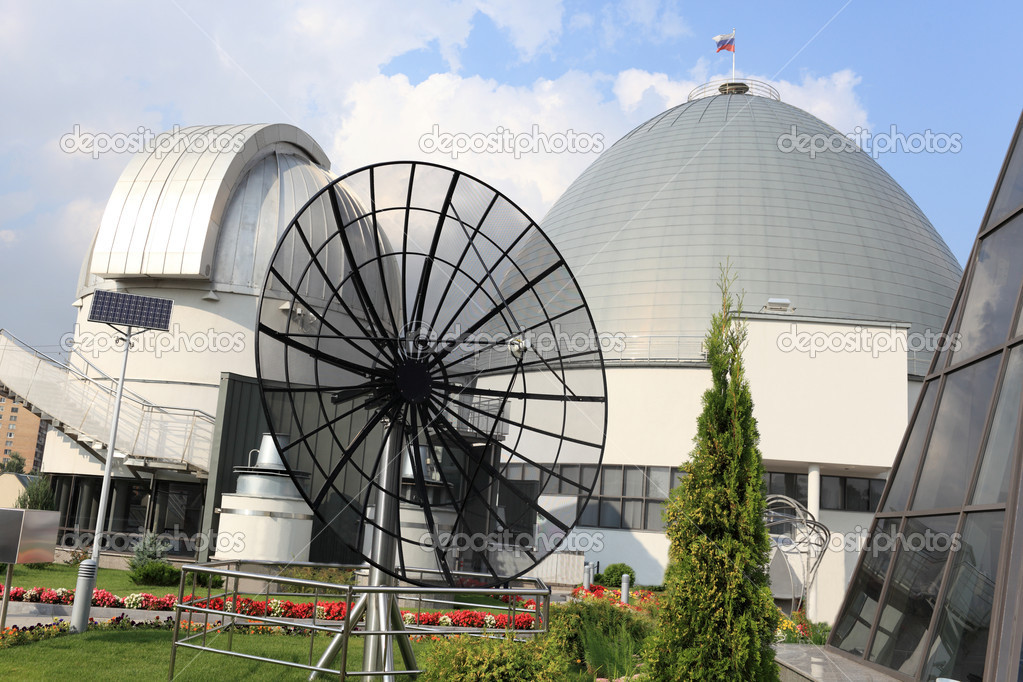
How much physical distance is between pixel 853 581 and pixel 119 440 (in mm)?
22594

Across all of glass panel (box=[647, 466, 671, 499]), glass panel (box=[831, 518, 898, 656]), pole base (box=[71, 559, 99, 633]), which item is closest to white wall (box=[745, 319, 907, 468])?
glass panel (box=[647, 466, 671, 499])

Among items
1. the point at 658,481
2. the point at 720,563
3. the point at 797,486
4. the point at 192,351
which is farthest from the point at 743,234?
the point at 720,563

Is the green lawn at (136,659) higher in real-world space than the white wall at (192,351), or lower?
lower

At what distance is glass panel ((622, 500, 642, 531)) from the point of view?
107 ft

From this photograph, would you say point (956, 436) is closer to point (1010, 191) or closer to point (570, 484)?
point (1010, 191)

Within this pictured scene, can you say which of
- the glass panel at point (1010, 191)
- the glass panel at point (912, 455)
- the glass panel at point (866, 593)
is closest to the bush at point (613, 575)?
the glass panel at point (866, 593)

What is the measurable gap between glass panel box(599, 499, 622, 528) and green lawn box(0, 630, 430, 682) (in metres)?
20.6

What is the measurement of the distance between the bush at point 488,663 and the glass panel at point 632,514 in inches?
1007

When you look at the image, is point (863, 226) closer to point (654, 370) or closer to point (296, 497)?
point (654, 370)

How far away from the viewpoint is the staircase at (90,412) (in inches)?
1018

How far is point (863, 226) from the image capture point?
40562 mm

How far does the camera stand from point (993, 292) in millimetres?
10070

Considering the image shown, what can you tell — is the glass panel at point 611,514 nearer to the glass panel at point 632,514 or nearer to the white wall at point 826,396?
the glass panel at point 632,514

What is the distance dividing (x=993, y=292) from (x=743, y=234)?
29781mm
